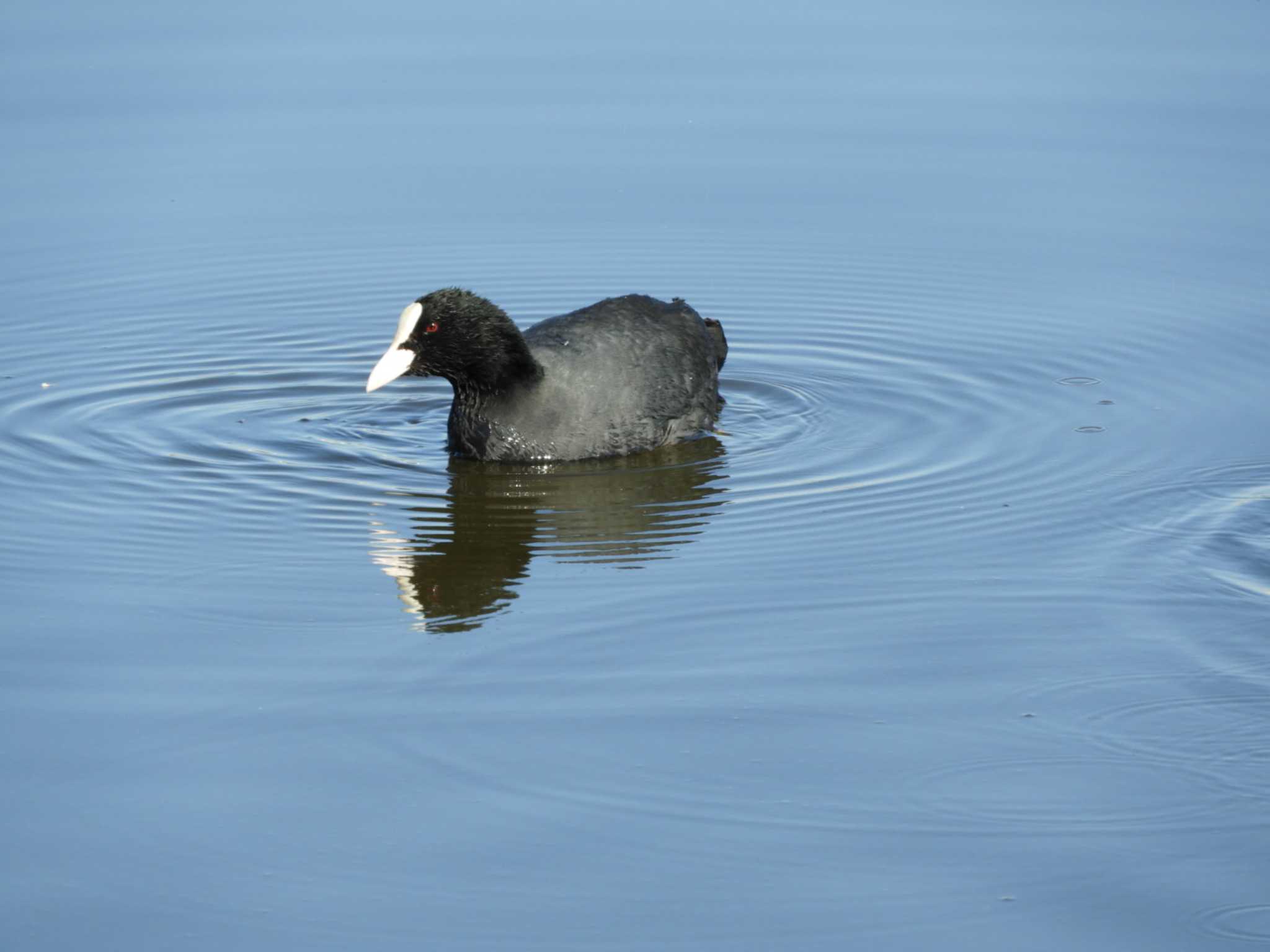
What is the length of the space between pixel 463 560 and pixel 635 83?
773cm

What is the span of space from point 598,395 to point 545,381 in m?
0.26

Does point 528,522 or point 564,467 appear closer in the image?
point 528,522

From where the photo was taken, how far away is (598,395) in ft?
30.3

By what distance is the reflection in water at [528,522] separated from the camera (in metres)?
7.50

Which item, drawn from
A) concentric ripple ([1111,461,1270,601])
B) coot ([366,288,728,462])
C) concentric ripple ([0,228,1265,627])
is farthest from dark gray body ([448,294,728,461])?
concentric ripple ([1111,461,1270,601])

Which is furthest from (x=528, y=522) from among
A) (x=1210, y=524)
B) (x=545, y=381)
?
(x=1210, y=524)

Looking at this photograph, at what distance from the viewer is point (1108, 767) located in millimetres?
5797

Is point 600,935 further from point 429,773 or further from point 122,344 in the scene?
point 122,344

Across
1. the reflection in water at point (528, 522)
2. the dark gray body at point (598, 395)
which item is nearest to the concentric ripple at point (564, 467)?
the reflection in water at point (528, 522)

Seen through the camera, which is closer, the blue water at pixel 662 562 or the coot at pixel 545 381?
the blue water at pixel 662 562

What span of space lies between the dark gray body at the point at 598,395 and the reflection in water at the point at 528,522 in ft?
0.26

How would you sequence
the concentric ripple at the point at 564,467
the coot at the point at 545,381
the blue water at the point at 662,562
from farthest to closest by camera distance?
the coot at the point at 545,381 < the concentric ripple at the point at 564,467 < the blue water at the point at 662,562

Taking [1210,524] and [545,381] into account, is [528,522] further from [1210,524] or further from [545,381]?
[1210,524]

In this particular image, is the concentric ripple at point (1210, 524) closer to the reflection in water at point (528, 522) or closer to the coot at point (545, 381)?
the reflection in water at point (528, 522)
